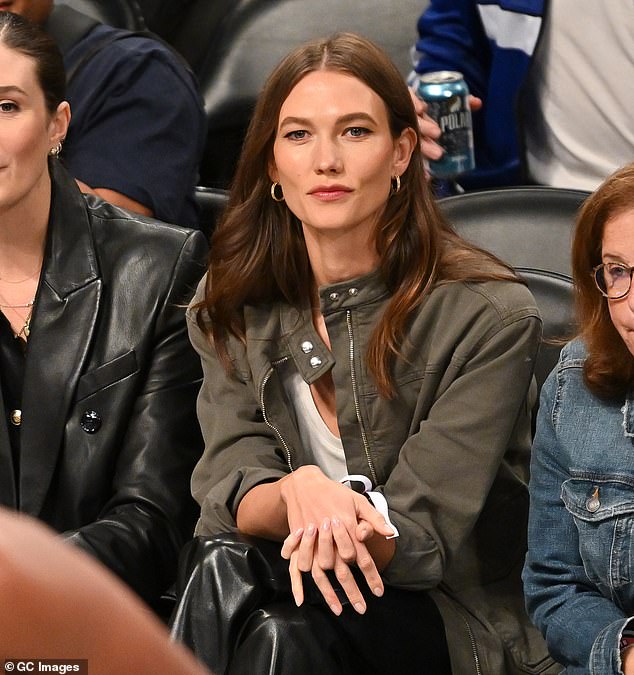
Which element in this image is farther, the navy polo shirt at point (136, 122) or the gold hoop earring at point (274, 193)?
the navy polo shirt at point (136, 122)

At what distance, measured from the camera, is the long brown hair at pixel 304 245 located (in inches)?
70.4

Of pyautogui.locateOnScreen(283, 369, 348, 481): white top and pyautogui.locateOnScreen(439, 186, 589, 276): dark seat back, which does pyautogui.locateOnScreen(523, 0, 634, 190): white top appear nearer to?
pyautogui.locateOnScreen(439, 186, 589, 276): dark seat back

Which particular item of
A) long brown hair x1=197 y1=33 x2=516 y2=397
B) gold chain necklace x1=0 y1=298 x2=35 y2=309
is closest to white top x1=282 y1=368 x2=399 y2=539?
long brown hair x1=197 y1=33 x2=516 y2=397

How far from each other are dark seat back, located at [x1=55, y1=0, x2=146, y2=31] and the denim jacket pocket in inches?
79.4

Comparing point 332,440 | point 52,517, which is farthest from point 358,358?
point 52,517

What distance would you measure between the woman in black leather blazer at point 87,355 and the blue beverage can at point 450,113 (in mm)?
617

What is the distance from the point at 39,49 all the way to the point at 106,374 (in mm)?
549

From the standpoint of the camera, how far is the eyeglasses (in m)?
1.41

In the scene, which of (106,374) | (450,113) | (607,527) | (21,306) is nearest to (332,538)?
(607,527)

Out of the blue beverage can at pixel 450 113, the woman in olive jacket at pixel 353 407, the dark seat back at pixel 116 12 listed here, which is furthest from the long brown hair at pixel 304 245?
the dark seat back at pixel 116 12

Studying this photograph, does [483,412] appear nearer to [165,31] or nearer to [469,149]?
[469,149]

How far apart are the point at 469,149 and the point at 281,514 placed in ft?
3.62

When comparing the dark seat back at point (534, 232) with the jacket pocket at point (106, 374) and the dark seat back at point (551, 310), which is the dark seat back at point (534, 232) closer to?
the dark seat back at point (551, 310)

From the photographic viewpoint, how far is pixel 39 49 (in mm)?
2090
